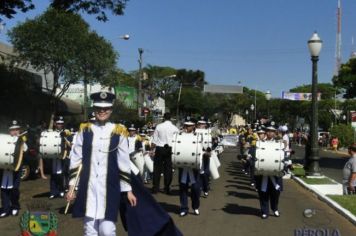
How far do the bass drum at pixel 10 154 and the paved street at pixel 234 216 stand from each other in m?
0.95

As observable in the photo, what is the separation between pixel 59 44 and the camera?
32250mm

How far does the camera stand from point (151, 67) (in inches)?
3516

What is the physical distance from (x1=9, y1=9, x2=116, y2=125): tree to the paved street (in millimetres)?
17106

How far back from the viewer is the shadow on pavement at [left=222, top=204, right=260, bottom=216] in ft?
37.7

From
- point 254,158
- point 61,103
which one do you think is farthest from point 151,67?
point 254,158

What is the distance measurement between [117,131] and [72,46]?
27.1 m

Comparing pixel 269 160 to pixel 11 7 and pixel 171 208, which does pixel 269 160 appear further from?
pixel 11 7

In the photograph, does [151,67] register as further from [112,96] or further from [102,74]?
[112,96]

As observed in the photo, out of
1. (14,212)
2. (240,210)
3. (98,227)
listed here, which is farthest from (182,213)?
(98,227)

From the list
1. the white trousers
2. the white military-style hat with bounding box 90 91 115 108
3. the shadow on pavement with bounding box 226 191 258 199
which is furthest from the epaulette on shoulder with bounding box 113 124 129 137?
the shadow on pavement with bounding box 226 191 258 199

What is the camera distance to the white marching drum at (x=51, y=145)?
41.9 feet

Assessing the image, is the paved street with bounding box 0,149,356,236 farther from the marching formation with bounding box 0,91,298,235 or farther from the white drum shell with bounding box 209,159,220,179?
the white drum shell with bounding box 209,159,220,179

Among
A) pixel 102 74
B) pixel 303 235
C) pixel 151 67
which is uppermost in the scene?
pixel 151 67

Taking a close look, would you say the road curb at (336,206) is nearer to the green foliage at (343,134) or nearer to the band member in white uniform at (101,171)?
the band member in white uniform at (101,171)
